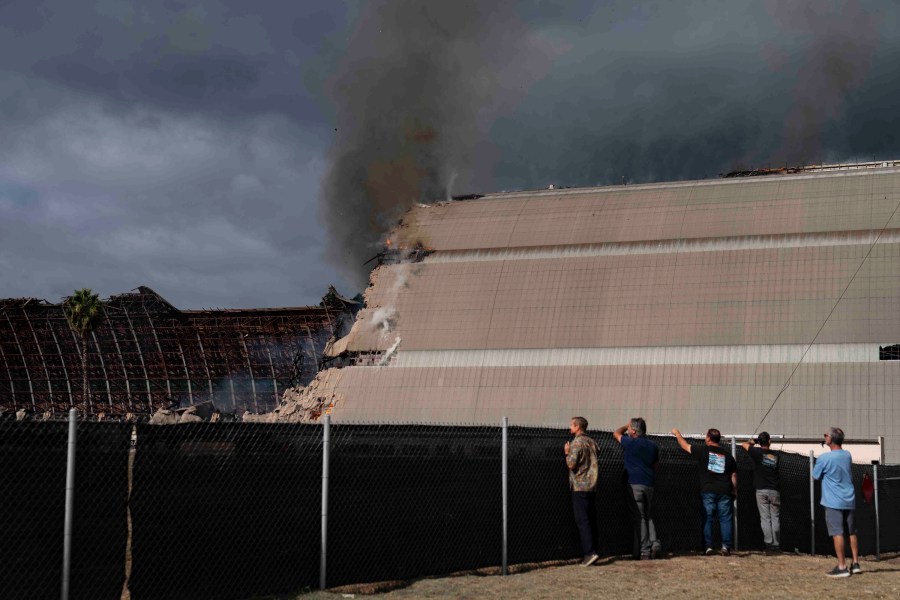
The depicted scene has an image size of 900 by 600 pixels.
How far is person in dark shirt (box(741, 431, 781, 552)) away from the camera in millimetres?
16578

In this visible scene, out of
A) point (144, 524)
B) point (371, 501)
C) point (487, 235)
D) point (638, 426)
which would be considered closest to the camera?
point (144, 524)

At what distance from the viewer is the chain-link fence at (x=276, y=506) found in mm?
9047

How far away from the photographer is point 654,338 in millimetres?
40281

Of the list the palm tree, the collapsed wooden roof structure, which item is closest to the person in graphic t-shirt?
the collapsed wooden roof structure

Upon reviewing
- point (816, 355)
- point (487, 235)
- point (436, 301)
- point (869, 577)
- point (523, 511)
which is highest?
point (487, 235)

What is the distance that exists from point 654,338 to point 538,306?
218 inches

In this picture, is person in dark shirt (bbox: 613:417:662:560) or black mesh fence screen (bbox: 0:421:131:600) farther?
person in dark shirt (bbox: 613:417:662:560)

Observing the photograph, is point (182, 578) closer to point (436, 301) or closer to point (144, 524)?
point (144, 524)

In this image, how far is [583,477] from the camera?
13.6 metres

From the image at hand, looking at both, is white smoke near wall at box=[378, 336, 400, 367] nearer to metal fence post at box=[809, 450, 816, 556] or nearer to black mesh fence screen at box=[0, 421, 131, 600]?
metal fence post at box=[809, 450, 816, 556]

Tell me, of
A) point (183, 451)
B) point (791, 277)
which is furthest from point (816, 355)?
point (183, 451)

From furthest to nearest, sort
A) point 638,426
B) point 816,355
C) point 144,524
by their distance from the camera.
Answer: point 816,355
point 638,426
point 144,524

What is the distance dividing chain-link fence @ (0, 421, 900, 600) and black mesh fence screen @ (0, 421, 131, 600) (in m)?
0.01

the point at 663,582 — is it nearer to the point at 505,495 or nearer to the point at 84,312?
the point at 505,495
